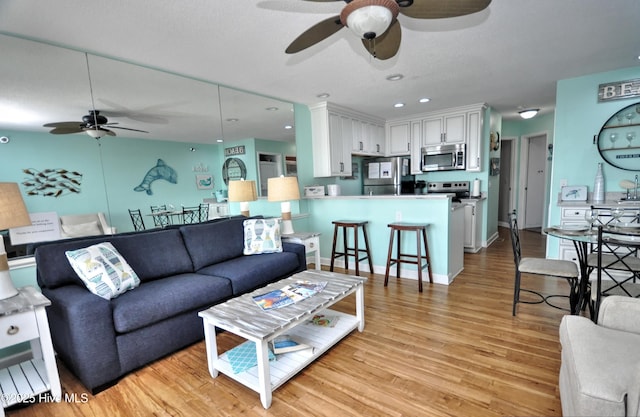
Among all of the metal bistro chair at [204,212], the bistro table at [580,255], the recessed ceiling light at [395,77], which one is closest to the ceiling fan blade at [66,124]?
the metal bistro chair at [204,212]

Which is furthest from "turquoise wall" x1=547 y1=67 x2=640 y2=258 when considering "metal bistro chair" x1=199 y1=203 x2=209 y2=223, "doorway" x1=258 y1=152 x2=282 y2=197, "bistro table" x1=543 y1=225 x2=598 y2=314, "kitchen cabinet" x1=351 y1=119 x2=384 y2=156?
"metal bistro chair" x1=199 y1=203 x2=209 y2=223

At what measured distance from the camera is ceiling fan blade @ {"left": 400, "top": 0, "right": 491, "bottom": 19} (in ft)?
4.50

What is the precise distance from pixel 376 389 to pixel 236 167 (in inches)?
107

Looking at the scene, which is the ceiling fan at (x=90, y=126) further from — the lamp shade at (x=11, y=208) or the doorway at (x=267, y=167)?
the doorway at (x=267, y=167)

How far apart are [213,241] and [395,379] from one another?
1974 mm

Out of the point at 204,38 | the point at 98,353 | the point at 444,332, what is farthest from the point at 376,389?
the point at 204,38

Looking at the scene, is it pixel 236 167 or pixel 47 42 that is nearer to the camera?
pixel 47 42

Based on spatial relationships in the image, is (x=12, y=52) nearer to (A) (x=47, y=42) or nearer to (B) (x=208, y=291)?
(A) (x=47, y=42)

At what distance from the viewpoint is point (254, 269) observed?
2.63 meters

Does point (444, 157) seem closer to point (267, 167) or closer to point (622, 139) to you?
point (622, 139)

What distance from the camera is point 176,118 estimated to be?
123 inches

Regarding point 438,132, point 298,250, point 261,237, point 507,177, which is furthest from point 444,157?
point 261,237

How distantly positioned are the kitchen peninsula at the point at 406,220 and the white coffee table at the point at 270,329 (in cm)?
153

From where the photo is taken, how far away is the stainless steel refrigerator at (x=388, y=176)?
17.6 ft
